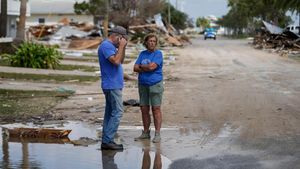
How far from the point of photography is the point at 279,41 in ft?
154

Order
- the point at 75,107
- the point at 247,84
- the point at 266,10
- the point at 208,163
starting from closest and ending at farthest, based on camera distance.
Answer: the point at 208,163
the point at 75,107
the point at 247,84
the point at 266,10

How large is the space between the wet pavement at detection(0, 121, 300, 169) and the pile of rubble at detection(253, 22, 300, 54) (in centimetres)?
3225

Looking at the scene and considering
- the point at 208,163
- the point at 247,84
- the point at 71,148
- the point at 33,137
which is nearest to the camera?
the point at 208,163

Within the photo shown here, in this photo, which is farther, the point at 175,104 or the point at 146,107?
the point at 175,104

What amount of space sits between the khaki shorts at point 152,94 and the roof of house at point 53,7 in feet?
253

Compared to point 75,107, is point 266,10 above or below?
above

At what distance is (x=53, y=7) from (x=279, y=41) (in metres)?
49.9

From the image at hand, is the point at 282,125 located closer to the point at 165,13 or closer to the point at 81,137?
the point at 81,137

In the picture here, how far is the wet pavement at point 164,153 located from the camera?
7.34 m

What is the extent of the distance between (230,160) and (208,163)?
329 millimetres

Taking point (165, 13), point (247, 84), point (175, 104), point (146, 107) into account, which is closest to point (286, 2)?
point (247, 84)

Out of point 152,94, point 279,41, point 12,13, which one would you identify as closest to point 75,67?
point 152,94

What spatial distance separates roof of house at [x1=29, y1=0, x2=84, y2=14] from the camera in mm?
86438

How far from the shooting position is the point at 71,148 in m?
8.38
